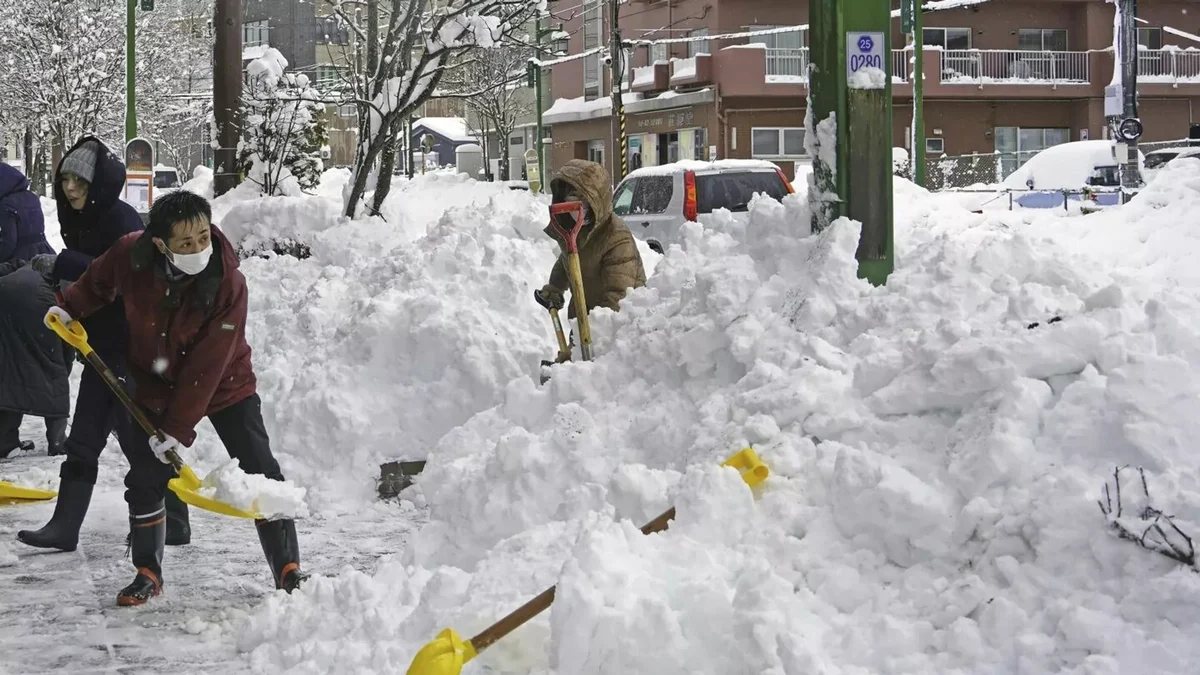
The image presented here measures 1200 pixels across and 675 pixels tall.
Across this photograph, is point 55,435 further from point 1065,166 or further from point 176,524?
point 1065,166

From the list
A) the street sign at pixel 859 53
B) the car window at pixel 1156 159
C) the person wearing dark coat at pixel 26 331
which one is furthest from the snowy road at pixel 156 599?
the car window at pixel 1156 159

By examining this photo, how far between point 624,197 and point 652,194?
19.8 inches

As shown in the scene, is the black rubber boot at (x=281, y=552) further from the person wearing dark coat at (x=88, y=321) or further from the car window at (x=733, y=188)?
the car window at (x=733, y=188)

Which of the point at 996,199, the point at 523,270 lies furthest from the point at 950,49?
the point at 523,270

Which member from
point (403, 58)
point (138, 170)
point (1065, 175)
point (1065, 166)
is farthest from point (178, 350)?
point (1065, 166)

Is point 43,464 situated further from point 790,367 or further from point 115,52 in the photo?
point 115,52

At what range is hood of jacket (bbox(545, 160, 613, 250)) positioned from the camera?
6.69 meters

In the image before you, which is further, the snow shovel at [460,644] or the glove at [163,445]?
→ the glove at [163,445]

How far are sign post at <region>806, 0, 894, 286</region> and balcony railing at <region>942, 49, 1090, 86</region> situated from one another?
35136mm

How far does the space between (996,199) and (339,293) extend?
1911cm

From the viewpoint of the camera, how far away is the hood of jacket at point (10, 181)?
24.5 feet

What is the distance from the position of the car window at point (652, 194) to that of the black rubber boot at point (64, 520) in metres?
10.1

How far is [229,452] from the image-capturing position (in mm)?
5301

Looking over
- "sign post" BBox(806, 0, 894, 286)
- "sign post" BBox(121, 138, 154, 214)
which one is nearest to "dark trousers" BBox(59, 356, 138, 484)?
"sign post" BBox(806, 0, 894, 286)
